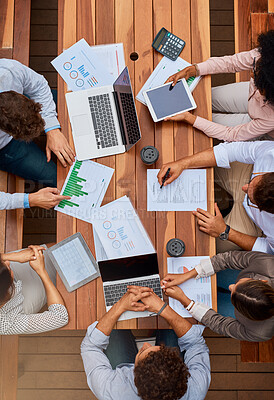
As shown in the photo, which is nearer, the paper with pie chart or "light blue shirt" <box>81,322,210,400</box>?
"light blue shirt" <box>81,322,210,400</box>

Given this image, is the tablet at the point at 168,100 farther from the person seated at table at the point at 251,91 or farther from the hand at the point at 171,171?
the hand at the point at 171,171

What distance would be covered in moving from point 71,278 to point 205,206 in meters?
0.74

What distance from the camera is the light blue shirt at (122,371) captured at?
160 cm

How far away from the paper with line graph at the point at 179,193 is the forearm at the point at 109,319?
1.64 feet

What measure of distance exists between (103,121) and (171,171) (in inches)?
16.7

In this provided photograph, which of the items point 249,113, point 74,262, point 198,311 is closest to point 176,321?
point 198,311

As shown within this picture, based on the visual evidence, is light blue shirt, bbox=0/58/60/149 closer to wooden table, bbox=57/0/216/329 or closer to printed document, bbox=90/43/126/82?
wooden table, bbox=57/0/216/329

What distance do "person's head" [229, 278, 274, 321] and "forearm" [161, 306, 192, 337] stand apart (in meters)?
0.26

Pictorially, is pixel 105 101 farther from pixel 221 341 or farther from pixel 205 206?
pixel 221 341

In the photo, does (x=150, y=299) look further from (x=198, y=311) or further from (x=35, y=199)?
(x=35, y=199)

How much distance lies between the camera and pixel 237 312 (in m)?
1.71

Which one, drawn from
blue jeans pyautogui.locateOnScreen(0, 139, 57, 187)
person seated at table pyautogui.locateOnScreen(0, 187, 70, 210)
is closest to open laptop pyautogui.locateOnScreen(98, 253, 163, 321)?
person seated at table pyautogui.locateOnScreen(0, 187, 70, 210)

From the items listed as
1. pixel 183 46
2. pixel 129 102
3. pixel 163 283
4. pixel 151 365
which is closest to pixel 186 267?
pixel 163 283

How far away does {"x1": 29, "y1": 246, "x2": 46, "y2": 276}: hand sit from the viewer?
5.77 feet
